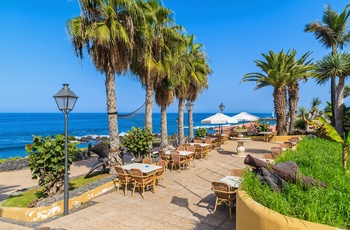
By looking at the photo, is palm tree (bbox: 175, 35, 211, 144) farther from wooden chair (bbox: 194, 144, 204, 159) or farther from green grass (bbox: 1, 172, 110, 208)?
green grass (bbox: 1, 172, 110, 208)

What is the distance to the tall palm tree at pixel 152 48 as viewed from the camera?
11443 mm

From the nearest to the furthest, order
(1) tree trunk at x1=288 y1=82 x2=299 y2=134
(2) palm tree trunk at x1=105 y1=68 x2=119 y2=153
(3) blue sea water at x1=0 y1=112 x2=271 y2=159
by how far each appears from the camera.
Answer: (2) palm tree trunk at x1=105 y1=68 x2=119 y2=153
(1) tree trunk at x1=288 y1=82 x2=299 y2=134
(3) blue sea water at x1=0 y1=112 x2=271 y2=159

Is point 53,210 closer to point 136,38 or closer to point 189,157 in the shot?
point 189,157

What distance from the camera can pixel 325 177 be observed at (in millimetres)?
4617

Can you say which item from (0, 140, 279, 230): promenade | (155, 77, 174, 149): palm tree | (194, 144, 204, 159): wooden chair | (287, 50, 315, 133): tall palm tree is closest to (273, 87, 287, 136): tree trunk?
(287, 50, 315, 133): tall palm tree

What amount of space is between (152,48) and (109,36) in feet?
14.3

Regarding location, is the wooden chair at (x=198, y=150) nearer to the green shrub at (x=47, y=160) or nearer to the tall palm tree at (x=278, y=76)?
the green shrub at (x=47, y=160)

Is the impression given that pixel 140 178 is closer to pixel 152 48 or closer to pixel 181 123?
pixel 152 48

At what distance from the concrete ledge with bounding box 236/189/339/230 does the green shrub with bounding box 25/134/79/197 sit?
576 cm

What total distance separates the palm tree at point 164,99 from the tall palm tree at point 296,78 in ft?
40.2

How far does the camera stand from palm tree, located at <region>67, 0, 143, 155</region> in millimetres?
9023

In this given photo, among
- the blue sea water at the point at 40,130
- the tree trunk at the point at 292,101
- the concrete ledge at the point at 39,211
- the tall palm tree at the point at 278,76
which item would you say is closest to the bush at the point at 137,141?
the blue sea water at the point at 40,130

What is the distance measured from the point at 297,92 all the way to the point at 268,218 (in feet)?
76.4

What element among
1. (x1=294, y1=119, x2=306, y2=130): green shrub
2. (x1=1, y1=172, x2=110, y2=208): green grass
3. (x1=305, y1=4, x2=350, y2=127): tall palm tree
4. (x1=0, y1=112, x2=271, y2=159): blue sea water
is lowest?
(x1=0, y1=112, x2=271, y2=159): blue sea water
